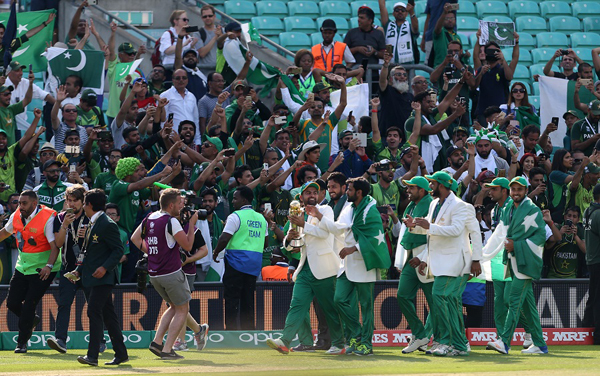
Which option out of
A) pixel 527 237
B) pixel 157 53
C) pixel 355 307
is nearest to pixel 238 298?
pixel 355 307

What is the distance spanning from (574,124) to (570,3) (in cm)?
804

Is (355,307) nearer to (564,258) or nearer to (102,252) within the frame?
(102,252)

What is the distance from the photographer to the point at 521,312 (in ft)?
43.0

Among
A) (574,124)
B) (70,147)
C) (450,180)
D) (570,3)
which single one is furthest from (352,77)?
(570,3)

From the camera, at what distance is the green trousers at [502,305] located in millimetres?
12984

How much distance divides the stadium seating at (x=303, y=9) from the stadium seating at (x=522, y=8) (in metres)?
4.63

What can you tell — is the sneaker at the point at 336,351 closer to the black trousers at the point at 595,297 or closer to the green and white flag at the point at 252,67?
the black trousers at the point at 595,297

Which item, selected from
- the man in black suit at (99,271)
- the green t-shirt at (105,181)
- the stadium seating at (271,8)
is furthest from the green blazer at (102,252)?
the stadium seating at (271,8)

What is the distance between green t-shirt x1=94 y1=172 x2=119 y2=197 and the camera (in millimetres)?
15617

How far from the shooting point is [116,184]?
15.1 meters

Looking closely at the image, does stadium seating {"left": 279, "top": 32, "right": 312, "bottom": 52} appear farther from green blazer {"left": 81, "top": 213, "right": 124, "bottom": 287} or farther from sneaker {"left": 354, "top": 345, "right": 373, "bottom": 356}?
green blazer {"left": 81, "top": 213, "right": 124, "bottom": 287}

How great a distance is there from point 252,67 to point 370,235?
24.1 feet

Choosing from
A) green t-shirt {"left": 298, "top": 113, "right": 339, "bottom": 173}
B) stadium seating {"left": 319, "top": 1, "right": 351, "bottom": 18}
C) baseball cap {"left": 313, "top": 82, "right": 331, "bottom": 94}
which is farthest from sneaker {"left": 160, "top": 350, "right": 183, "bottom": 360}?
stadium seating {"left": 319, "top": 1, "right": 351, "bottom": 18}

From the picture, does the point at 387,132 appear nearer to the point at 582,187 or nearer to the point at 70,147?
the point at 582,187
